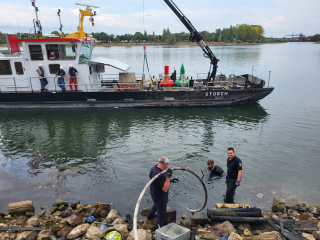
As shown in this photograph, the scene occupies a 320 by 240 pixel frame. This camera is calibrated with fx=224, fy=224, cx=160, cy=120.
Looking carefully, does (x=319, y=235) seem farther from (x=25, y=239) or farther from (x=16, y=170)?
(x=16, y=170)

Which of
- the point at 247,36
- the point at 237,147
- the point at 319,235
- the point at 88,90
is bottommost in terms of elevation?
the point at 237,147

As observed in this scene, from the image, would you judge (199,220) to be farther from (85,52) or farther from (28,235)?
(85,52)

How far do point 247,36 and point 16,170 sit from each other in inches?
6380

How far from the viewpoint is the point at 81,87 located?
16.5 metres

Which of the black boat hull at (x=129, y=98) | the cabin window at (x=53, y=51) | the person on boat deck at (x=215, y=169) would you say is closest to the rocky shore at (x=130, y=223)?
the person on boat deck at (x=215, y=169)

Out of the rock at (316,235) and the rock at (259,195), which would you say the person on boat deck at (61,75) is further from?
the rock at (316,235)

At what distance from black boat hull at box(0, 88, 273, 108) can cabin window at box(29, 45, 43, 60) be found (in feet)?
8.27

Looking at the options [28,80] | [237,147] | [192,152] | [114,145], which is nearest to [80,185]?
[114,145]

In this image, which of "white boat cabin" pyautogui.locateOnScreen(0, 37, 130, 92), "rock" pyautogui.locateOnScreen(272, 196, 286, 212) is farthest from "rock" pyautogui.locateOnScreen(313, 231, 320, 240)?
"white boat cabin" pyautogui.locateOnScreen(0, 37, 130, 92)

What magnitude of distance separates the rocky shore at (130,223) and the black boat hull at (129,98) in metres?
10.8

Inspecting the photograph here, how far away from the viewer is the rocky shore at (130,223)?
5082 millimetres

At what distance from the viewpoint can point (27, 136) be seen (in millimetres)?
12680

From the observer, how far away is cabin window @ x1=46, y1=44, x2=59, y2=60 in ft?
51.0

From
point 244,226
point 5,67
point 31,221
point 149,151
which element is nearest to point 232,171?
point 244,226
